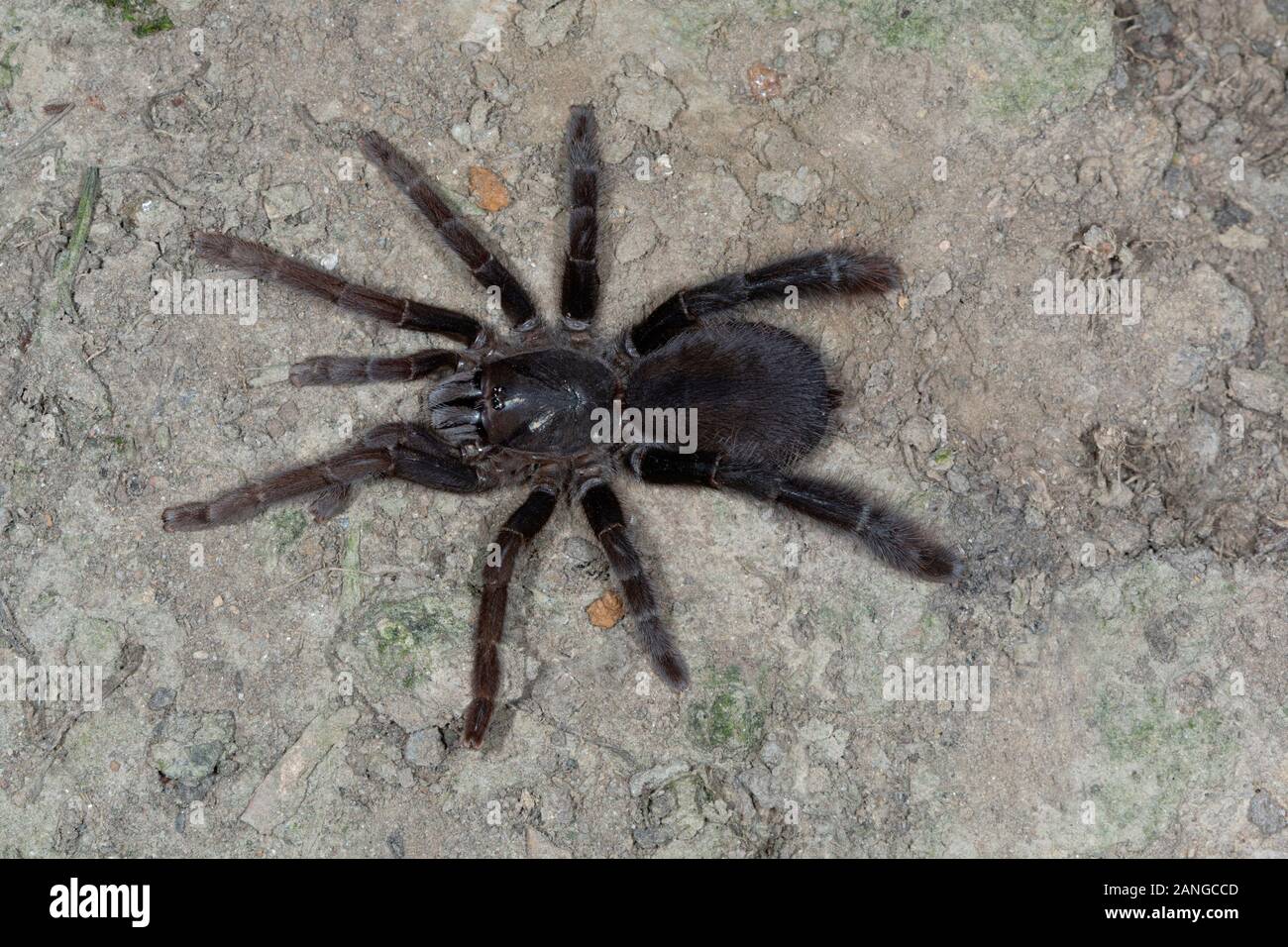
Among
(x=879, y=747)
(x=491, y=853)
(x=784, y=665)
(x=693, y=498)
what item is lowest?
(x=491, y=853)

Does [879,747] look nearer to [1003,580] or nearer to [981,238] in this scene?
[1003,580]

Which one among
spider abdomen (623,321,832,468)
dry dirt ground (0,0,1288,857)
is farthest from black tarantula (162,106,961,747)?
dry dirt ground (0,0,1288,857)

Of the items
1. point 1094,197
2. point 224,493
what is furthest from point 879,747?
point 224,493

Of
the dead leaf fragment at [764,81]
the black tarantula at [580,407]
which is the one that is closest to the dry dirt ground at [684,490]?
the dead leaf fragment at [764,81]

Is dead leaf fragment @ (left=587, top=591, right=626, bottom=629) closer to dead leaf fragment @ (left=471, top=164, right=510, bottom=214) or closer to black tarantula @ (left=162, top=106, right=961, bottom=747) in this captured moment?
black tarantula @ (left=162, top=106, right=961, bottom=747)

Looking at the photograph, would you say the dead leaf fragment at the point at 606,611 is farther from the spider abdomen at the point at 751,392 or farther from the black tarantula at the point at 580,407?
the spider abdomen at the point at 751,392

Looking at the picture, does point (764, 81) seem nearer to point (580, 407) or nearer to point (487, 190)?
point (487, 190)

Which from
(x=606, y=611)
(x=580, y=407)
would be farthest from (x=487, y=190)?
(x=606, y=611)
